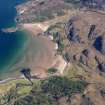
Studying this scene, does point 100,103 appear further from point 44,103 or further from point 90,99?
point 44,103

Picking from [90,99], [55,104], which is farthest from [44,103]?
[90,99]

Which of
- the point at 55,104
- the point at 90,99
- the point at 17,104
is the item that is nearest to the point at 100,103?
the point at 90,99

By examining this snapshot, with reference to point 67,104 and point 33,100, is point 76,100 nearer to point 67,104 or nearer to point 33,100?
point 67,104

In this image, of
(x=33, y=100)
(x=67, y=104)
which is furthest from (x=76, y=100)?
(x=33, y=100)

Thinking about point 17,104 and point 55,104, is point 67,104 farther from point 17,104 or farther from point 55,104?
point 17,104

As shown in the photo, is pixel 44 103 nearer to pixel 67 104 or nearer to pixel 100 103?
pixel 67 104
